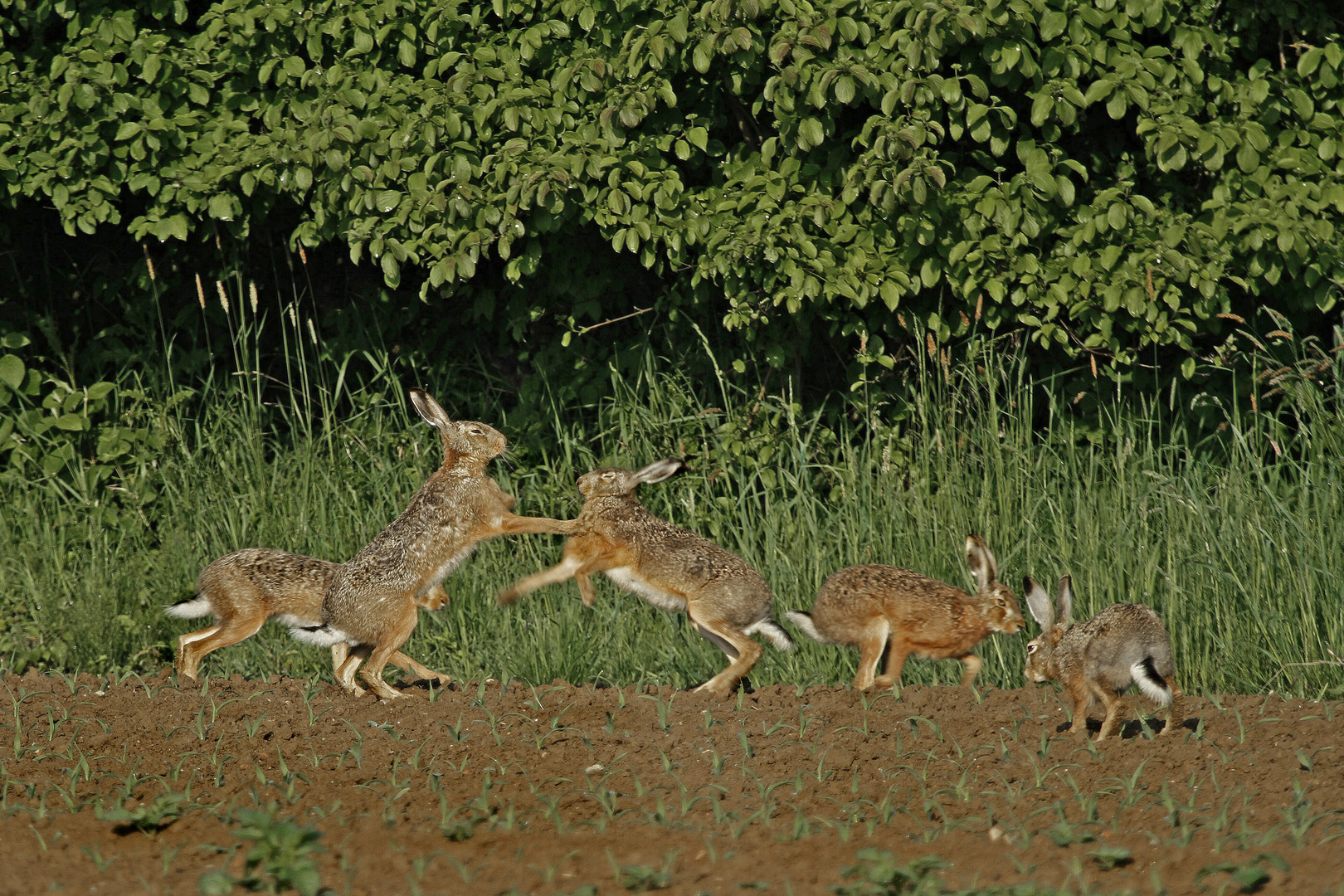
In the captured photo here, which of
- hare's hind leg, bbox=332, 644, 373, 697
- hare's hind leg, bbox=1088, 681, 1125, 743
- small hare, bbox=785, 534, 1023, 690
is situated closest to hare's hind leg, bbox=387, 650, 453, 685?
hare's hind leg, bbox=332, 644, 373, 697

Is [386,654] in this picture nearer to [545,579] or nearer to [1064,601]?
[545,579]

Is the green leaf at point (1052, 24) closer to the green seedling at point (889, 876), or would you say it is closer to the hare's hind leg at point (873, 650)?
the hare's hind leg at point (873, 650)

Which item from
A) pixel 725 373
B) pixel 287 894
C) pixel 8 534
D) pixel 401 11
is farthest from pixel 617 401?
pixel 287 894

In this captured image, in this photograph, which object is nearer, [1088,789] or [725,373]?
[1088,789]

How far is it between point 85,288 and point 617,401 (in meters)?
4.84

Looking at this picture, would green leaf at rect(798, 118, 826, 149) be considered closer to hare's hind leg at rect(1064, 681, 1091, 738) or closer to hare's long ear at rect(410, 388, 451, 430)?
hare's long ear at rect(410, 388, 451, 430)

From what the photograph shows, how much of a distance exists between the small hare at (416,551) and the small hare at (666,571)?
20 cm

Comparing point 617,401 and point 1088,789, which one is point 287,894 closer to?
point 1088,789

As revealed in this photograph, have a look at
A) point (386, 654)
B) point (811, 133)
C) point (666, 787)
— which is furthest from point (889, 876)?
point (811, 133)

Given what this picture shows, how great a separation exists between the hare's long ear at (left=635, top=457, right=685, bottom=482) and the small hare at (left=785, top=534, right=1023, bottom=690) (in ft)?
3.28

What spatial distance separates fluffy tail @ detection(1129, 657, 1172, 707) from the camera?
556 cm

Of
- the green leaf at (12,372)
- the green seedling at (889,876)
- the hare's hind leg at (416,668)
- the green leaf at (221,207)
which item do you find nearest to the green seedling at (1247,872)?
the green seedling at (889,876)

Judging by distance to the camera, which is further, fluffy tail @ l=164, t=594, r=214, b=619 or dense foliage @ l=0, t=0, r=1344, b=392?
dense foliage @ l=0, t=0, r=1344, b=392

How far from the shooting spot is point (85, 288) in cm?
1097
